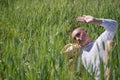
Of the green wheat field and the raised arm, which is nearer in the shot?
the green wheat field

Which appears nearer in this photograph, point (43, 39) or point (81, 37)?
point (81, 37)

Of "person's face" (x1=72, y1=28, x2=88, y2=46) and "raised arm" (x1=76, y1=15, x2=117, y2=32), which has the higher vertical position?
"raised arm" (x1=76, y1=15, x2=117, y2=32)

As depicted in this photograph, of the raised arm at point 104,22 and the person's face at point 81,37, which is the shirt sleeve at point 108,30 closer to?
the raised arm at point 104,22

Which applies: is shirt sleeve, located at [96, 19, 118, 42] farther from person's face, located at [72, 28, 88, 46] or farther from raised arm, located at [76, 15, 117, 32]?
person's face, located at [72, 28, 88, 46]

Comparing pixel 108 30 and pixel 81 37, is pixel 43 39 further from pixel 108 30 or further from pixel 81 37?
pixel 108 30

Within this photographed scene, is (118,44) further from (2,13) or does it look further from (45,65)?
(2,13)

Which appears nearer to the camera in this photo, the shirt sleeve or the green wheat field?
the green wheat field

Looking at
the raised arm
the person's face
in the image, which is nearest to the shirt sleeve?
the raised arm

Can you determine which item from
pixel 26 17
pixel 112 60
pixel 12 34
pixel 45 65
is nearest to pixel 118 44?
pixel 112 60

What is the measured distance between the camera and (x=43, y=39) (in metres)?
3.28

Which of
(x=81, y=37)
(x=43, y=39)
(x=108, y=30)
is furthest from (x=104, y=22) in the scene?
(x=43, y=39)

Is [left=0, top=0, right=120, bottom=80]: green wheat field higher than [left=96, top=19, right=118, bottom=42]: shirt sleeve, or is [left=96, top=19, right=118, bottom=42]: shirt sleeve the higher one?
[left=96, top=19, right=118, bottom=42]: shirt sleeve

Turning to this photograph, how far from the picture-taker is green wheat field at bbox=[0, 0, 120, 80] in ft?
6.72

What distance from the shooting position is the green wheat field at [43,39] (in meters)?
2.05
